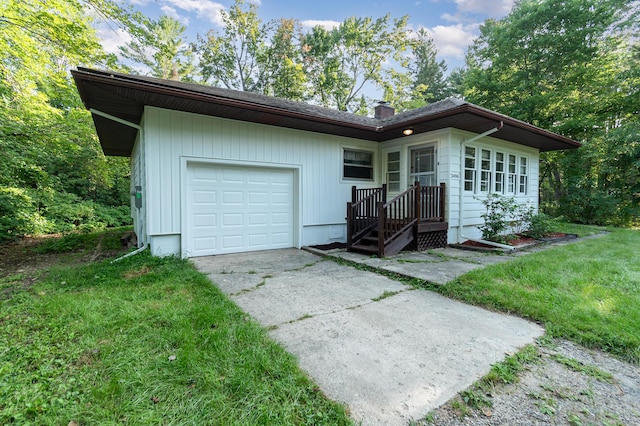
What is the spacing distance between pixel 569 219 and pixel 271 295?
1430 centimetres

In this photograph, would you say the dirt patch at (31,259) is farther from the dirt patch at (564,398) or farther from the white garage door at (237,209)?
the dirt patch at (564,398)

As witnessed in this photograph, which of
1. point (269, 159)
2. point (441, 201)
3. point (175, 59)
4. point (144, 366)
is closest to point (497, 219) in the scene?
point (441, 201)

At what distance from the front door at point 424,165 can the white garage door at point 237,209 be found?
10.3ft

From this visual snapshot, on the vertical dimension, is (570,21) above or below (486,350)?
above

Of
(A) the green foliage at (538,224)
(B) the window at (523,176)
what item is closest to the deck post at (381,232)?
(A) the green foliage at (538,224)

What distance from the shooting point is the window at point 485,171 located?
7395 mm

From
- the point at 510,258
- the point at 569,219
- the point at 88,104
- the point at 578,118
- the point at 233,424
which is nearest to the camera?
the point at 233,424

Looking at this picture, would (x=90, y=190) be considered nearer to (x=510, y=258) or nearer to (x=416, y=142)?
(x=416, y=142)

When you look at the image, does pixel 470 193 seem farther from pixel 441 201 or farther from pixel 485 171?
pixel 441 201

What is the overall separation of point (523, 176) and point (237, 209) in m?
8.53

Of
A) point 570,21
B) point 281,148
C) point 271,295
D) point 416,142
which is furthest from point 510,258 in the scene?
point 570,21

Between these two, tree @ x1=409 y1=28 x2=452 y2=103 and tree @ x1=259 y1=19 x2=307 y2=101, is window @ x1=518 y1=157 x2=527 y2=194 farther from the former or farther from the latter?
tree @ x1=409 y1=28 x2=452 y2=103

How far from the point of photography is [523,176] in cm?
885

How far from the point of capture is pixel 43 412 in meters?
1.50
